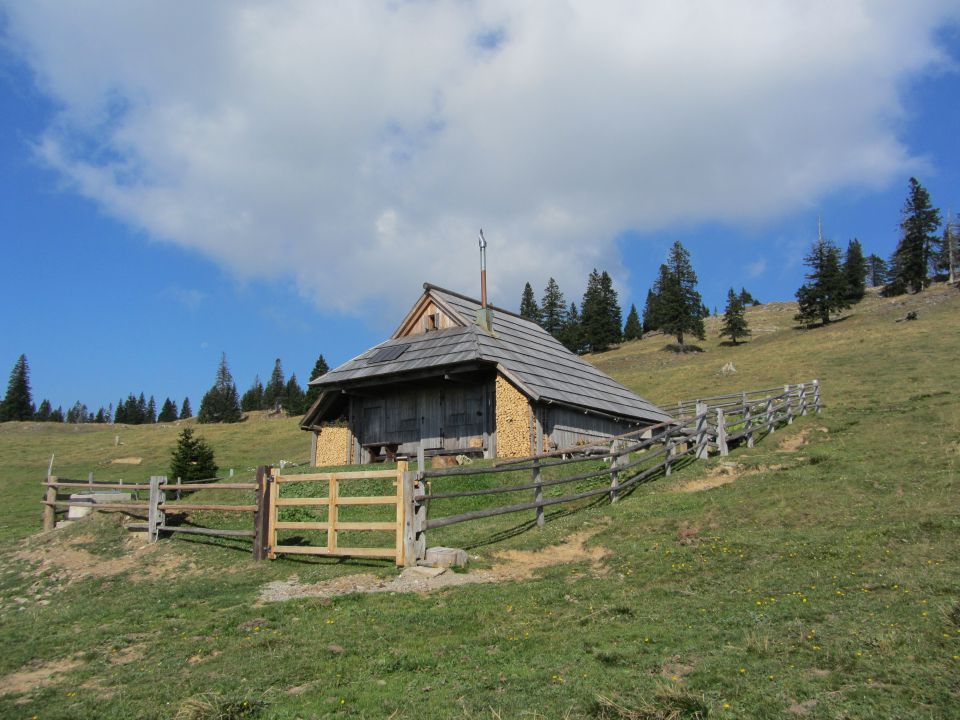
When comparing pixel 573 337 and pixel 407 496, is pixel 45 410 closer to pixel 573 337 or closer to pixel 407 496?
pixel 573 337

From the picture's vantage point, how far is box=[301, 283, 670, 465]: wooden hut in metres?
22.8

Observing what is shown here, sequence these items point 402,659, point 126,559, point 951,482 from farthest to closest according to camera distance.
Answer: point 126,559
point 951,482
point 402,659

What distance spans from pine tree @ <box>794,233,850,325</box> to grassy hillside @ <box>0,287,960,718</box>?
66.2 metres

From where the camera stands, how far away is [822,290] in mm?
77500

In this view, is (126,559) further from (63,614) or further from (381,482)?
(381,482)

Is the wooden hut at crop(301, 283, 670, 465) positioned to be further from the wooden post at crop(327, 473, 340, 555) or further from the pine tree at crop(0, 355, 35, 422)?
the pine tree at crop(0, 355, 35, 422)

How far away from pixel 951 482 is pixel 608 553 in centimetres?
676

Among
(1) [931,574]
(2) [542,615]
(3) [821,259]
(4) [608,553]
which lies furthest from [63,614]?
(3) [821,259]

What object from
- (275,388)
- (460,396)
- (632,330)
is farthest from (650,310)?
(460,396)

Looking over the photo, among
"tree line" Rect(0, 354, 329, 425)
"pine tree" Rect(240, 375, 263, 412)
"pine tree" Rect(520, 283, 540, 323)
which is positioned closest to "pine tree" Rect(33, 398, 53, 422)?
"tree line" Rect(0, 354, 329, 425)

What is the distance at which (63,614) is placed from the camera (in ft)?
32.6

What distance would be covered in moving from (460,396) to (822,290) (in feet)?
219

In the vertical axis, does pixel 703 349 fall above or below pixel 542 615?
above

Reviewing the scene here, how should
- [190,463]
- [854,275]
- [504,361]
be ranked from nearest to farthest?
1. [504,361]
2. [190,463]
3. [854,275]
